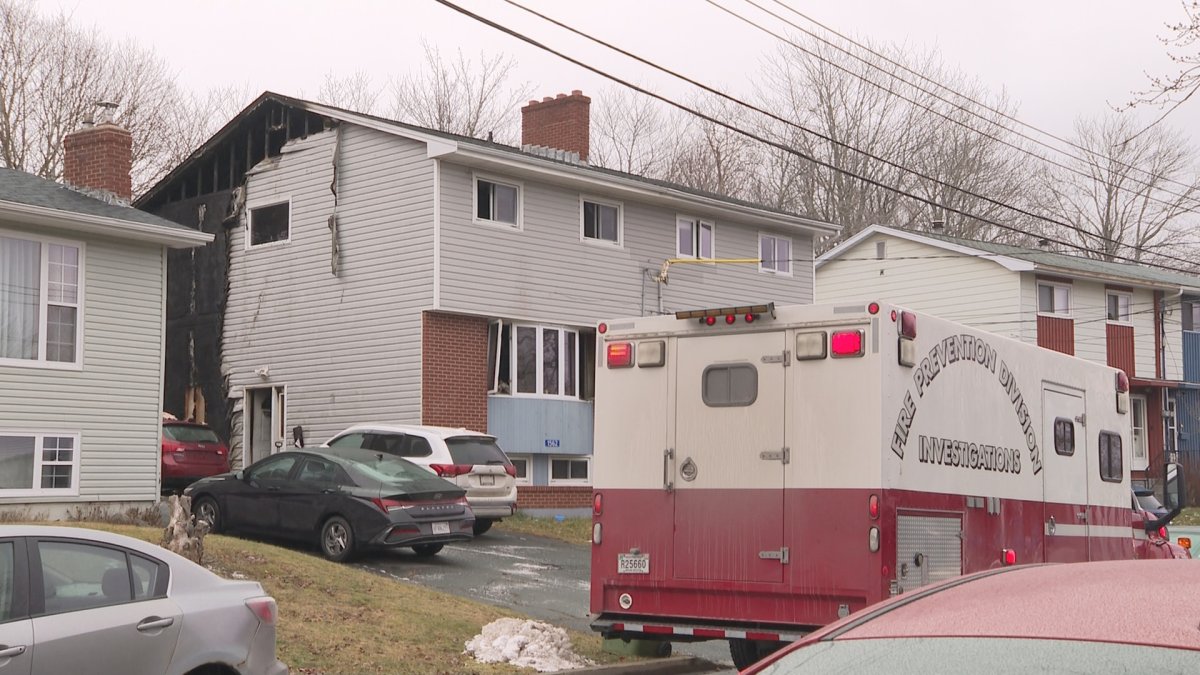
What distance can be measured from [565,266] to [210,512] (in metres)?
10.3

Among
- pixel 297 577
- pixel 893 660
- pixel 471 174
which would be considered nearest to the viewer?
pixel 893 660

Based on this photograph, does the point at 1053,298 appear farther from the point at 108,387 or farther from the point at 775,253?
the point at 108,387

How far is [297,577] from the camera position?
1453 centimetres

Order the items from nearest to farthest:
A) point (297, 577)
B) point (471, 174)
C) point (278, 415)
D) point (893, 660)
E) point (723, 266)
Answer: point (893, 660) < point (297, 577) < point (471, 174) < point (278, 415) < point (723, 266)

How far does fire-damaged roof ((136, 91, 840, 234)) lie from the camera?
25828 millimetres

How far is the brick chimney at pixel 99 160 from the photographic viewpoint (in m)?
A: 22.8

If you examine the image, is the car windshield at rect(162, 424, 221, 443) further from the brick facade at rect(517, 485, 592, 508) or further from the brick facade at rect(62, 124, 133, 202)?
the brick facade at rect(517, 485, 592, 508)

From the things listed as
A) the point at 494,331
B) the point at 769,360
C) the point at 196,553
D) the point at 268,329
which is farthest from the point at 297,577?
the point at 268,329

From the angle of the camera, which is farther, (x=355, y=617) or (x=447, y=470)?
(x=447, y=470)

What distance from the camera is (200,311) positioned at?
29406 millimetres

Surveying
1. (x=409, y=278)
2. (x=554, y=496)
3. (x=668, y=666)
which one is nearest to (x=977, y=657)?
(x=668, y=666)

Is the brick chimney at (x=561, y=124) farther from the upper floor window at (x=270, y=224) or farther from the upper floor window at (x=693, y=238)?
the upper floor window at (x=270, y=224)

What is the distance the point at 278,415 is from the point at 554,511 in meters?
5.90

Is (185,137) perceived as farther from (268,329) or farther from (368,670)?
(368,670)
